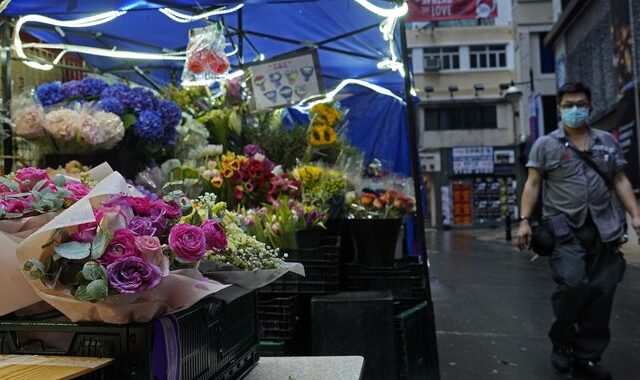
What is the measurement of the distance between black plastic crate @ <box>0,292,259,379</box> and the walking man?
319 centimetres

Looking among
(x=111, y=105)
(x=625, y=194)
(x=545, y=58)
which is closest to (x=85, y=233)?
(x=111, y=105)

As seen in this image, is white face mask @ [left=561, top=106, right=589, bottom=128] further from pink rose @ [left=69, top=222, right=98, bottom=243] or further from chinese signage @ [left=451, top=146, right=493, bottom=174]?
chinese signage @ [left=451, top=146, right=493, bottom=174]

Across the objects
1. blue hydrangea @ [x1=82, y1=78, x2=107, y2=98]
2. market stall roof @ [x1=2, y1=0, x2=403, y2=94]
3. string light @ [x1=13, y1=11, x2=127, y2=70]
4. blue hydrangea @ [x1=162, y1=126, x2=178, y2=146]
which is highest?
market stall roof @ [x1=2, y1=0, x2=403, y2=94]

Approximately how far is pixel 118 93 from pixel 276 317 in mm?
1780

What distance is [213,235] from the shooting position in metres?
1.54

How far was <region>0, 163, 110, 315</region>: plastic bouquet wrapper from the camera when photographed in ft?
4.48

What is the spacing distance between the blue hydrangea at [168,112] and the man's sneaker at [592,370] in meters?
3.41

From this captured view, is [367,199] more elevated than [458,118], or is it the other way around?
[458,118]

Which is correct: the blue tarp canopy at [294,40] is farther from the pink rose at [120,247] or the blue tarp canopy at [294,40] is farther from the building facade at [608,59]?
the building facade at [608,59]

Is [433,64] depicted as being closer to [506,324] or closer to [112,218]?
[506,324]

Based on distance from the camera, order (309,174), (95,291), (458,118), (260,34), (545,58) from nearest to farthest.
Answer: (95,291), (309,174), (260,34), (545,58), (458,118)

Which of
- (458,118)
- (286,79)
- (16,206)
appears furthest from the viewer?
(458,118)

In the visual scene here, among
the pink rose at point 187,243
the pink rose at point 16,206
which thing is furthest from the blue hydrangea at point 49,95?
the pink rose at point 187,243

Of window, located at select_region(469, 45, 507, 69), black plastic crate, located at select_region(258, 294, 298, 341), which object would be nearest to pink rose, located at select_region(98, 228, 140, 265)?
black plastic crate, located at select_region(258, 294, 298, 341)
